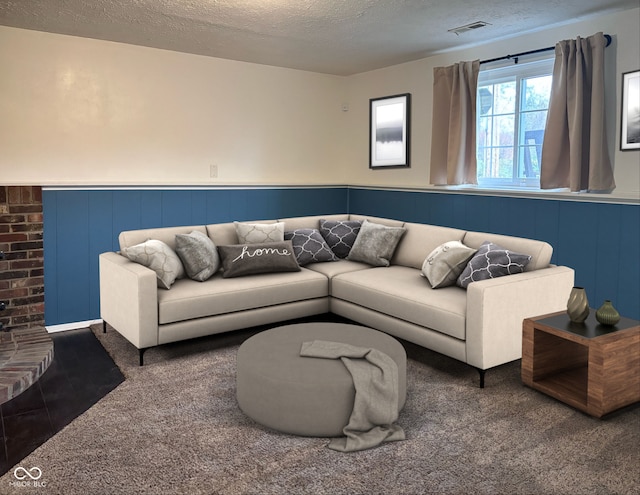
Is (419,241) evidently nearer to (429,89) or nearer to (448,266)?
(448,266)

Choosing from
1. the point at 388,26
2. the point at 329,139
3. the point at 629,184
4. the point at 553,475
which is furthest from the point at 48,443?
the point at 329,139

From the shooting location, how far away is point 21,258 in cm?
430

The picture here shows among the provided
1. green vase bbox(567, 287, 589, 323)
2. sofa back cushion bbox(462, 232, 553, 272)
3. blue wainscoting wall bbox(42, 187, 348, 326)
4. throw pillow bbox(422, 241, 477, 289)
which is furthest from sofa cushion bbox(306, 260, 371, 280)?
green vase bbox(567, 287, 589, 323)

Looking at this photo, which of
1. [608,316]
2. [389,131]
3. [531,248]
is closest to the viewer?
[608,316]

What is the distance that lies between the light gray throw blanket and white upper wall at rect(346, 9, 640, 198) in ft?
8.34

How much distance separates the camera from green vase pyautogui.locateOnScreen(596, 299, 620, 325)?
288 centimetres

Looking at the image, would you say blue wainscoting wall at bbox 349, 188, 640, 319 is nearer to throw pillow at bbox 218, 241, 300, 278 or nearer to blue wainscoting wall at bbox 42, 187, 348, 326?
throw pillow at bbox 218, 241, 300, 278

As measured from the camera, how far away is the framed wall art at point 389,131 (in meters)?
5.80

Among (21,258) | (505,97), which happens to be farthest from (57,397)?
(505,97)

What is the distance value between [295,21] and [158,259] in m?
2.05

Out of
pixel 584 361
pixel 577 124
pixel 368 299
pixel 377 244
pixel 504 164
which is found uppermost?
pixel 577 124

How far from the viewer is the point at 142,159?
5070 mm

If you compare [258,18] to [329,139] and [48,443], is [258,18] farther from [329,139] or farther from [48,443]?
[48,443]

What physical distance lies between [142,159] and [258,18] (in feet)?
5.81
